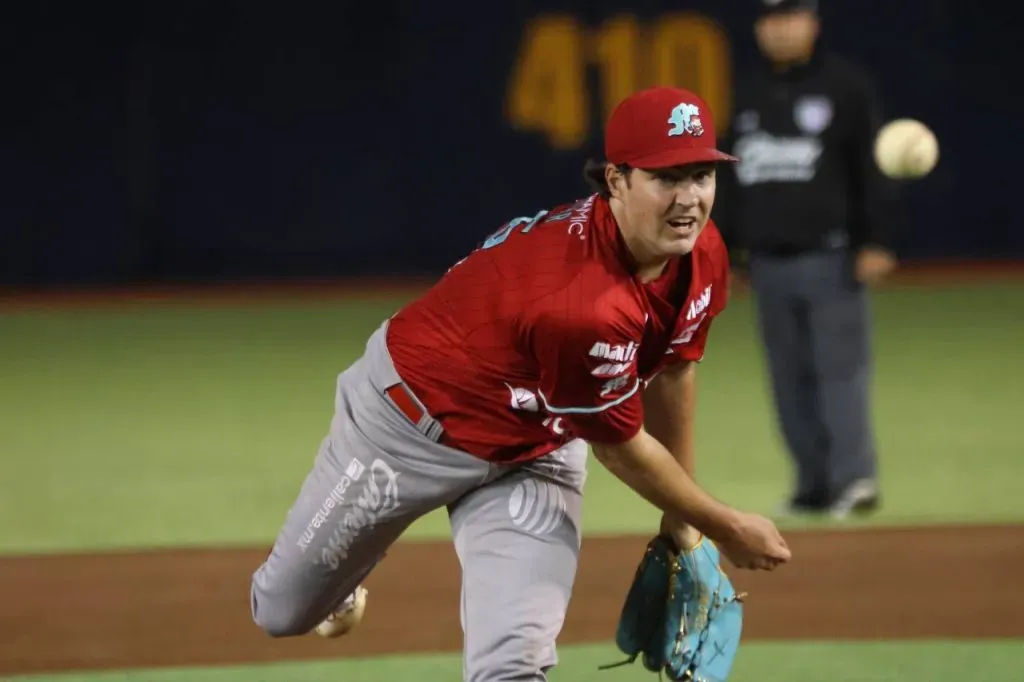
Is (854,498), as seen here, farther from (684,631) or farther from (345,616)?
(345,616)

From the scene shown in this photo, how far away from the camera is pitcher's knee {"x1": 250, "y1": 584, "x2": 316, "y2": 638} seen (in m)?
4.48

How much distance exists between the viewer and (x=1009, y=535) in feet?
22.2

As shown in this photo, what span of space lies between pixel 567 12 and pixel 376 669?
11443 millimetres

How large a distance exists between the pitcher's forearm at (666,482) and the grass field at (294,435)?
1353 mm

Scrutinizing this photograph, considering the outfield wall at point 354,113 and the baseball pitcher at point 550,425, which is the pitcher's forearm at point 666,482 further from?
the outfield wall at point 354,113

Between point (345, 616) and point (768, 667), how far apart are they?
143cm

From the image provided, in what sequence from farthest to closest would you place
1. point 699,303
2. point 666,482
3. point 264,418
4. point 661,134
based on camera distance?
point 264,418, point 699,303, point 666,482, point 661,134

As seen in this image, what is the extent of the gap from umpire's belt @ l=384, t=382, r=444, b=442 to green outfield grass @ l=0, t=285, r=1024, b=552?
1.40 metres

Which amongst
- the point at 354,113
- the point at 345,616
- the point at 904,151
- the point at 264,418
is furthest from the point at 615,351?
the point at 354,113

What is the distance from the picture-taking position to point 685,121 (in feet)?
12.4

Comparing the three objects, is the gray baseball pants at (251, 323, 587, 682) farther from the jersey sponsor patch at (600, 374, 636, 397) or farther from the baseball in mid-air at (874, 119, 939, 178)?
the baseball in mid-air at (874, 119, 939, 178)

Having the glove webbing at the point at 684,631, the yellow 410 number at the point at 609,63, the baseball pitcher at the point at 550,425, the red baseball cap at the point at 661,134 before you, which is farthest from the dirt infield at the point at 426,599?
the yellow 410 number at the point at 609,63

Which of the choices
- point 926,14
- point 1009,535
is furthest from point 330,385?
point 926,14

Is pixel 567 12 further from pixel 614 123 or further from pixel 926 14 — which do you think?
pixel 614 123
